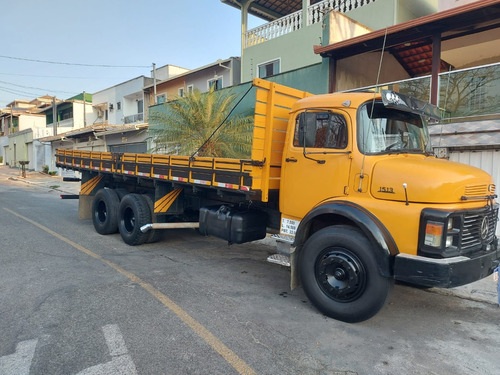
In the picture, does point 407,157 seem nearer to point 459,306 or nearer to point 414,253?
point 414,253

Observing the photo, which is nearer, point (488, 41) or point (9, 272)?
point (9, 272)

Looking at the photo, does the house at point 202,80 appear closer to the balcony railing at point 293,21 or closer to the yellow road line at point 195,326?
the balcony railing at point 293,21

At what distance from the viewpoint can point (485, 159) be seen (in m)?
7.36

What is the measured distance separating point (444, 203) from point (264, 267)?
3.26 m

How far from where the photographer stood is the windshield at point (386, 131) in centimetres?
396

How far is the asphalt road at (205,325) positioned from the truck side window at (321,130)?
2012 mm

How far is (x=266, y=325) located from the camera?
3754 millimetres

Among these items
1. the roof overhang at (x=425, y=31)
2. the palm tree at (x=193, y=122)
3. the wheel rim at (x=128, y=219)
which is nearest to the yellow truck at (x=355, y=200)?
the wheel rim at (x=128, y=219)

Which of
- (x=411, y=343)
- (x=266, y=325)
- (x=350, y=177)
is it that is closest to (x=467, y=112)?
(x=350, y=177)

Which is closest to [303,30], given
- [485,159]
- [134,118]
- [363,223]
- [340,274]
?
[485,159]

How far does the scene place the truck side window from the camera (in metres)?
4.12

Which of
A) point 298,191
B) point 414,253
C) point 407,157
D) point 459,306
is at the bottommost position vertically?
point 459,306

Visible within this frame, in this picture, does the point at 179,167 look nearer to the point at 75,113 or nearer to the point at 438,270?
the point at 438,270

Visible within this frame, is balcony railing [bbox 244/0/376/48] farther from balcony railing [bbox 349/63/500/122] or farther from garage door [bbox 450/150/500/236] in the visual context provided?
garage door [bbox 450/150/500/236]
